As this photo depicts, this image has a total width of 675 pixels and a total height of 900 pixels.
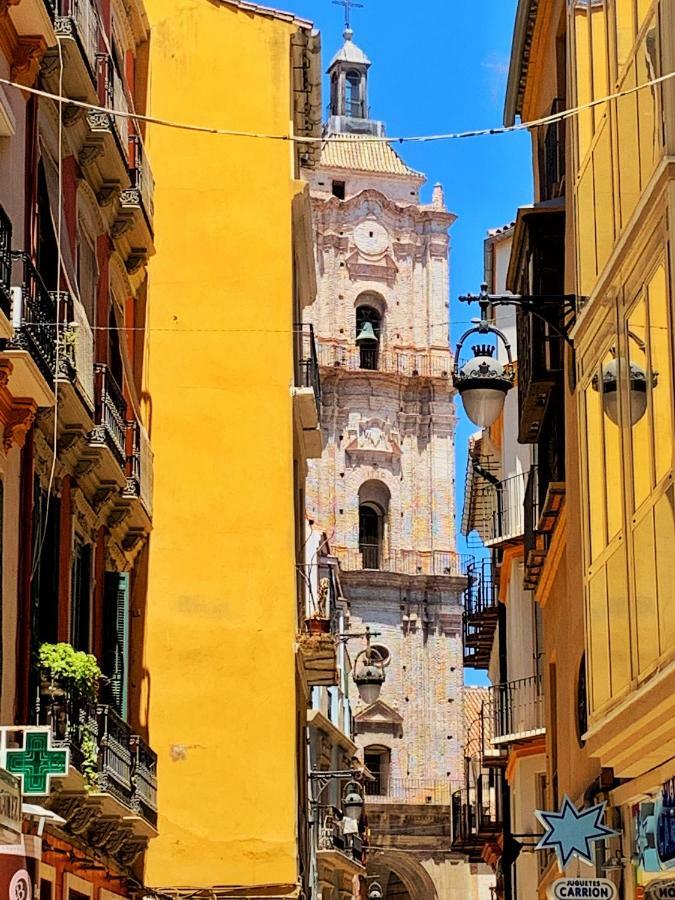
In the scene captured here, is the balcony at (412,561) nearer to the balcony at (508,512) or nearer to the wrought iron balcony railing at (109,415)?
the balcony at (508,512)

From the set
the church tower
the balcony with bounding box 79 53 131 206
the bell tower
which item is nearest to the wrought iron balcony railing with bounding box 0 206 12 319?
the balcony with bounding box 79 53 131 206

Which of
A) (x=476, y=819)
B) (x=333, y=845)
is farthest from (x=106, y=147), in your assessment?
(x=333, y=845)

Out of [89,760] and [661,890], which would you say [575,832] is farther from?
[89,760]

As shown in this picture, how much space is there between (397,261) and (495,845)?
3686 centimetres

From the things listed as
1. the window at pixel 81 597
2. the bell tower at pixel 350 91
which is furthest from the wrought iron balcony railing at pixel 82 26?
the bell tower at pixel 350 91

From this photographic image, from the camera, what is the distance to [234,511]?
941 inches

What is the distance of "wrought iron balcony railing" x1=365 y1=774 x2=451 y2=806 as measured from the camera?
65.5 meters

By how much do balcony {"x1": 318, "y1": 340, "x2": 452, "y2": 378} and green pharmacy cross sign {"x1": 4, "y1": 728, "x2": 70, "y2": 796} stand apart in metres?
53.7

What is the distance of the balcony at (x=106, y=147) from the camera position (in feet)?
57.2

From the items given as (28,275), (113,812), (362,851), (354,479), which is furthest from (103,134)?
(354,479)

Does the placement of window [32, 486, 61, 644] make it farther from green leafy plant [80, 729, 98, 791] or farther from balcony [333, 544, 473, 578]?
balcony [333, 544, 473, 578]

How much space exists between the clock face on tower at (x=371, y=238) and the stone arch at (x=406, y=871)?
20696mm

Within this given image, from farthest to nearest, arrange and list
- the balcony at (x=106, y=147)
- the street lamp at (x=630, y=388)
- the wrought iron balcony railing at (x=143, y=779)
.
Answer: the wrought iron balcony railing at (x=143, y=779), the balcony at (x=106, y=147), the street lamp at (x=630, y=388)

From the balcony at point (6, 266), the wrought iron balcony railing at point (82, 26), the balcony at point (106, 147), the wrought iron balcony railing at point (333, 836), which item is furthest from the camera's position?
the wrought iron balcony railing at point (333, 836)
